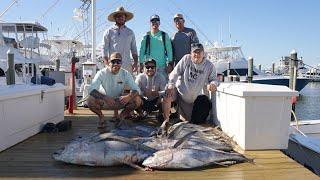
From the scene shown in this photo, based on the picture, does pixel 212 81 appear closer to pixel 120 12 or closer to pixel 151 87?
pixel 151 87

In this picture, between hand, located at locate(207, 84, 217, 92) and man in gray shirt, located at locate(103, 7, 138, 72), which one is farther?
man in gray shirt, located at locate(103, 7, 138, 72)

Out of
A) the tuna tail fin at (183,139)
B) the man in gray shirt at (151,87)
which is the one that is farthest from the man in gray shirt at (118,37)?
the tuna tail fin at (183,139)

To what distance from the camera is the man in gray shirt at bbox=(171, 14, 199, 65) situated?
7.74 meters

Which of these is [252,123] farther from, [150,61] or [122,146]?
[150,61]

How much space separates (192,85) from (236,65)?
30070 millimetres

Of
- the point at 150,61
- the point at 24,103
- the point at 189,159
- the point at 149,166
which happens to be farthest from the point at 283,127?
the point at 24,103

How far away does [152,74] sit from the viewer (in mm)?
7328

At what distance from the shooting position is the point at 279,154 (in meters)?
4.90

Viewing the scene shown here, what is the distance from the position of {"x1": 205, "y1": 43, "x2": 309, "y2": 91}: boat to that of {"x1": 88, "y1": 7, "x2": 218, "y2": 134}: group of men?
25948 mm

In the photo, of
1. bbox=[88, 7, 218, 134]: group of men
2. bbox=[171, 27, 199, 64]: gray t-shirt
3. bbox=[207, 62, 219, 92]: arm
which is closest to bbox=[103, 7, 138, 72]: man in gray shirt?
bbox=[88, 7, 218, 134]: group of men

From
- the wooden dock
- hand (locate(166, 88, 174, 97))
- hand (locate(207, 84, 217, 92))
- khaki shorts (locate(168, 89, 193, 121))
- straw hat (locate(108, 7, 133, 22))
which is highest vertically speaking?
straw hat (locate(108, 7, 133, 22))

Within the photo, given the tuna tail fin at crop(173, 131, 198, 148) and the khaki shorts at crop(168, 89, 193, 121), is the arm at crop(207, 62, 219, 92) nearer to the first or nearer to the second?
the khaki shorts at crop(168, 89, 193, 121)

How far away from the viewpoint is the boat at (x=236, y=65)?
33.2m

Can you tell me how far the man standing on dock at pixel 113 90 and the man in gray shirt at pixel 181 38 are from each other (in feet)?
5.12
